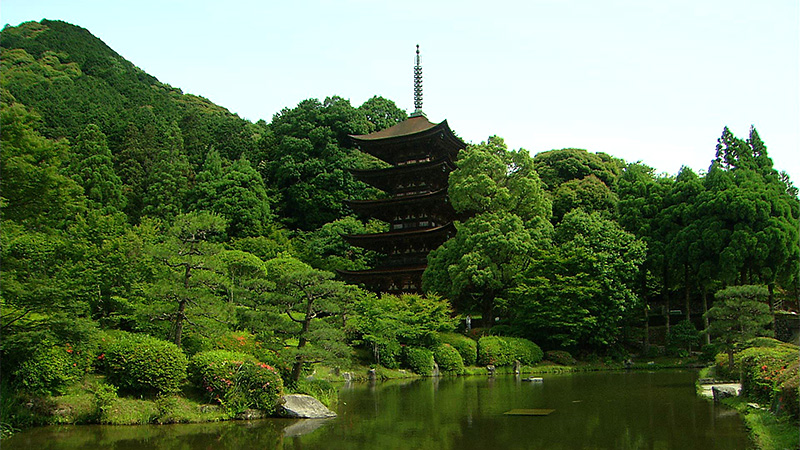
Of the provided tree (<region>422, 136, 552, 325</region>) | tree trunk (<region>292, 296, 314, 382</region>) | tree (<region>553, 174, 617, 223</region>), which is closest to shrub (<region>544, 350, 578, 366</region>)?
tree (<region>422, 136, 552, 325</region>)

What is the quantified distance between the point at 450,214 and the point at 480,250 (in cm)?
710

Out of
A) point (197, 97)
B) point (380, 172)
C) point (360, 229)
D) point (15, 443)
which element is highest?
point (197, 97)

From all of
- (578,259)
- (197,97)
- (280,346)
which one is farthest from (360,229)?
(197,97)

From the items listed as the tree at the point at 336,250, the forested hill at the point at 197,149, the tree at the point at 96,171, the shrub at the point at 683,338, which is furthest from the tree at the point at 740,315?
the tree at the point at 96,171

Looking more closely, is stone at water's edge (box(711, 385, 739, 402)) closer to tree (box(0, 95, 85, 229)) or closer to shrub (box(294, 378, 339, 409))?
shrub (box(294, 378, 339, 409))

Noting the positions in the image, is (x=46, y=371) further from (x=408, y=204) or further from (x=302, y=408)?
(x=408, y=204)

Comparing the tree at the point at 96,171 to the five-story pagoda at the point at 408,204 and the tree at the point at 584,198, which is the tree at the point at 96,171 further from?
the tree at the point at 584,198

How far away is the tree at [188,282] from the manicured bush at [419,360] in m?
10.8

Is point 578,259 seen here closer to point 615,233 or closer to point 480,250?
point 615,233

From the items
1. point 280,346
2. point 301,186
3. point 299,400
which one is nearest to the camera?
point 299,400

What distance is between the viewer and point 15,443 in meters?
8.91

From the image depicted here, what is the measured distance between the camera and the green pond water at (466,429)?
340 inches

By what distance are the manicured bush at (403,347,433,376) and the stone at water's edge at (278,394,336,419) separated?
10.9 metres

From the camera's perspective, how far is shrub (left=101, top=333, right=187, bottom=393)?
11055 mm
